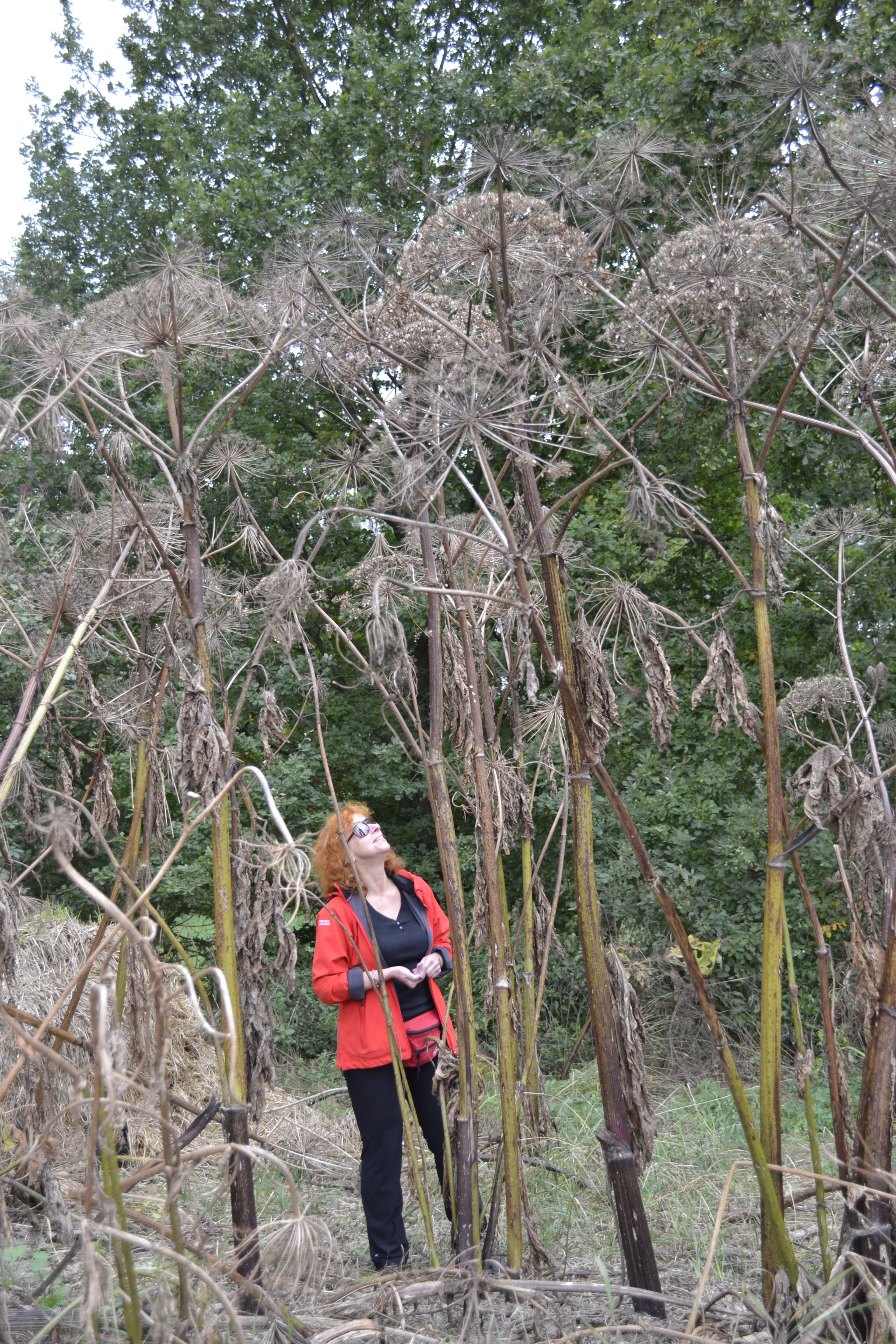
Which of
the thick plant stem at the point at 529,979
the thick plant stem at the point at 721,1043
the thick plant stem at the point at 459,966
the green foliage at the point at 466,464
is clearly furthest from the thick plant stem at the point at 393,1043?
the green foliage at the point at 466,464

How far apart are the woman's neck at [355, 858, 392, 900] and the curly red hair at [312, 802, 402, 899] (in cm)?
5

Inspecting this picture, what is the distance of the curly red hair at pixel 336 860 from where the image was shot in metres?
3.43

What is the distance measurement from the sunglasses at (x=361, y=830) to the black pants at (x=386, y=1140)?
74 centimetres

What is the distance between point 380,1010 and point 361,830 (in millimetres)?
593

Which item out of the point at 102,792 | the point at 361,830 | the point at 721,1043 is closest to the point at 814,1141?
the point at 721,1043

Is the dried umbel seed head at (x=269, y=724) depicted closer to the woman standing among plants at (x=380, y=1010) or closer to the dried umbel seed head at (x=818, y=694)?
the woman standing among plants at (x=380, y=1010)

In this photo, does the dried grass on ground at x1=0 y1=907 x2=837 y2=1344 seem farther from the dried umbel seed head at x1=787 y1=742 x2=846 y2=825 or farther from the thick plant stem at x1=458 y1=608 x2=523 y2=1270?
the dried umbel seed head at x1=787 y1=742 x2=846 y2=825

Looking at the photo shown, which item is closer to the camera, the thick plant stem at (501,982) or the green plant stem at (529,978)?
the thick plant stem at (501,982)

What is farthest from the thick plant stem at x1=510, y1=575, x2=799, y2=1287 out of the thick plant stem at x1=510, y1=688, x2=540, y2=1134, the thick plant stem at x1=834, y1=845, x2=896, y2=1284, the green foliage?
the green foliage

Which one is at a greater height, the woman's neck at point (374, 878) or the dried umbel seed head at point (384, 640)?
A: the dried umbel seed head at point (384, 640)

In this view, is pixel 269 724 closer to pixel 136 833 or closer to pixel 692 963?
pixel 136 833

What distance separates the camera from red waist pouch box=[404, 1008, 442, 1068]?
3.21 m

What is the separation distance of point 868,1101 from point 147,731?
6.59 ft

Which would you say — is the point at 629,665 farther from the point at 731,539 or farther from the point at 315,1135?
the point at 315,1135
